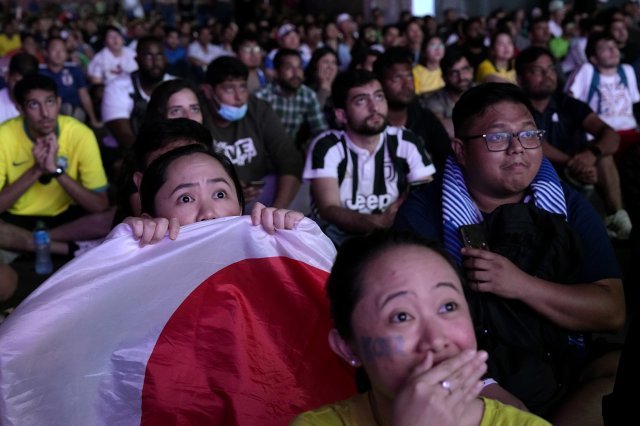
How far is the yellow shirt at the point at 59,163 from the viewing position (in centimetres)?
491

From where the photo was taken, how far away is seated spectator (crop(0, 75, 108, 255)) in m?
4.78

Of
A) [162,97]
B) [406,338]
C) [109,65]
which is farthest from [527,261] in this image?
[109,65]

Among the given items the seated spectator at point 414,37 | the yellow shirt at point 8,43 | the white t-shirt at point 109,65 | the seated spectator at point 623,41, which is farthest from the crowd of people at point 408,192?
the yellow shirt at point 8,43

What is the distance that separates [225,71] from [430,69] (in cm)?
429

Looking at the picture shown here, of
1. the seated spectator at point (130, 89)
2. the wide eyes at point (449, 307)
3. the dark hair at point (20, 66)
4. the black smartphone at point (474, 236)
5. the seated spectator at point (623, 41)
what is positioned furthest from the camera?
the seated spectator at point (623, 41)

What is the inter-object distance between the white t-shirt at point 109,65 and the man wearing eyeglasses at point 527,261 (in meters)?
8.78

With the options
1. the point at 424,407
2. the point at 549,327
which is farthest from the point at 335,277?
the point at 549,327

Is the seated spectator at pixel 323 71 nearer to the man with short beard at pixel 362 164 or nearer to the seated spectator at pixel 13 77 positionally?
the seated spectator at pixel 13 77

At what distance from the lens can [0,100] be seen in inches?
256

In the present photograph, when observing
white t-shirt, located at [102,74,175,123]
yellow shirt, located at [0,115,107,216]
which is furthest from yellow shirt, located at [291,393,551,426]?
white t-shirt, located at [102,74,175,123]

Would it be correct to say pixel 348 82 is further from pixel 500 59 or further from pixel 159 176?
pixel 500 59

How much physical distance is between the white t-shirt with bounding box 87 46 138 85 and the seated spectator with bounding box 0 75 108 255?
5.83 metres

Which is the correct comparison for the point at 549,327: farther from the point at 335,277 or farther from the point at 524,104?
the point at 335,277

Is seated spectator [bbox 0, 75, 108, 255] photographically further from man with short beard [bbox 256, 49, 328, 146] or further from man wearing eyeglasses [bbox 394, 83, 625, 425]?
man wearing eyeglasses [bbox 394, 83, 625, 425]
